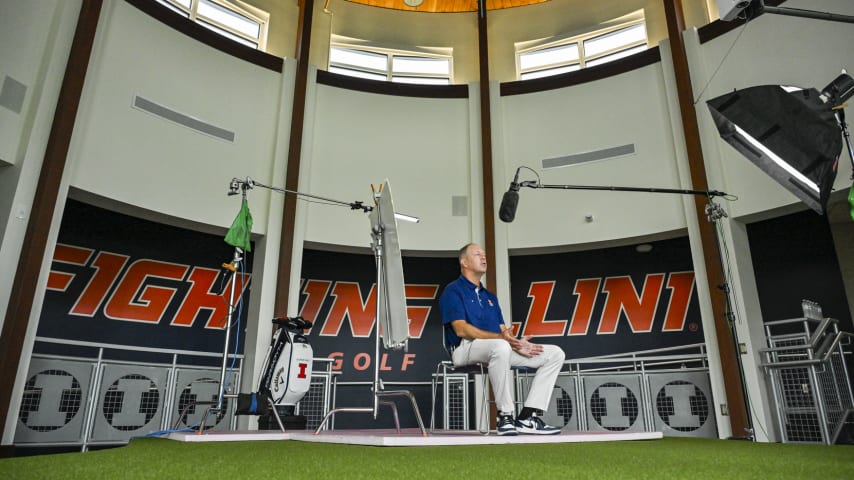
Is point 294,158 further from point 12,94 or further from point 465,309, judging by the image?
point 465,309

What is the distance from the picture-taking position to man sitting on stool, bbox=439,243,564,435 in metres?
2.97

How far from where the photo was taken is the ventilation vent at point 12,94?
5.13m

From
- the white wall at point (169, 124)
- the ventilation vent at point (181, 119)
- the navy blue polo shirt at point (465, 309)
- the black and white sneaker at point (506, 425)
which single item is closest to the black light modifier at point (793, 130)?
the navy blue polo shirt at point (465, 309)

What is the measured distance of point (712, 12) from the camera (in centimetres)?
725

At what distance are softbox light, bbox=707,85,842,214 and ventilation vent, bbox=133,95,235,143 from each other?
5.84 m

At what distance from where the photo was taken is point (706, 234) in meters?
6.27

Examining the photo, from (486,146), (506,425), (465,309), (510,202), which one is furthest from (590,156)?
(506,425)

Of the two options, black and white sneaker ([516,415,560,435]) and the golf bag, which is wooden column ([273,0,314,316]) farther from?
black and white sneaker ([516,415,560,435])

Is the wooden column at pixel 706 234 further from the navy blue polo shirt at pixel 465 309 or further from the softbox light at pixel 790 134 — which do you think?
the navy blue polo shirt at pixel 465 309

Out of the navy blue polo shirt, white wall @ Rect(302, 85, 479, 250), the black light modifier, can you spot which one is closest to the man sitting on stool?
the navy blue polo shirt

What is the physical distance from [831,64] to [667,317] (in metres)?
3.67

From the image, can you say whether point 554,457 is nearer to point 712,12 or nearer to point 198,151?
point 198,151

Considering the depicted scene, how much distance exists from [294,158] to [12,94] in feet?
10.1

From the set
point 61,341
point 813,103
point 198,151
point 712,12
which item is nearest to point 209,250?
point 198,151
